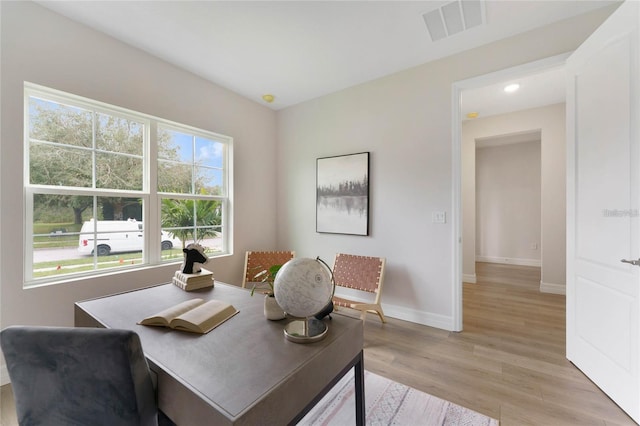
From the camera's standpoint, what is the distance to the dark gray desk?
0.73 m

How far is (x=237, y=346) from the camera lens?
0.99 meters

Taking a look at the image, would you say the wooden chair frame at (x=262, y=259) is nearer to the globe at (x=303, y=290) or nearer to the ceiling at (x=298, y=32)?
the ceiling at (x=298, y=32)

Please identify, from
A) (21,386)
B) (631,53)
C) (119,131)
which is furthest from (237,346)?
(631,53)

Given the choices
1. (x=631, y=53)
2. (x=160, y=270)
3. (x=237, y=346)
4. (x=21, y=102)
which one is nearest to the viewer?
(x=237, y=346)

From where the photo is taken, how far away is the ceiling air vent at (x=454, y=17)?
1.95 m

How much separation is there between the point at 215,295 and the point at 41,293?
1.46 metres

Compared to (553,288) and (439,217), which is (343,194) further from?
(553,288)

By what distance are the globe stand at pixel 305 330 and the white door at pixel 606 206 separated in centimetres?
186

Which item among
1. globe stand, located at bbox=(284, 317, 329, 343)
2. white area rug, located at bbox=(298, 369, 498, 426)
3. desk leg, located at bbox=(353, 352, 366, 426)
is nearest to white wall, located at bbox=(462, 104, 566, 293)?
white area rug, located at bbox=(298, 369, 498, 426)

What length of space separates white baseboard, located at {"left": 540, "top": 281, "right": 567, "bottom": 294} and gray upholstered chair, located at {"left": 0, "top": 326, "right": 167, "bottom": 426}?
4748mm

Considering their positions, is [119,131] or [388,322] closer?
[119,131]

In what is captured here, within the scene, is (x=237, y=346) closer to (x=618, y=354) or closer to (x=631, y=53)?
(x=618, y=354)

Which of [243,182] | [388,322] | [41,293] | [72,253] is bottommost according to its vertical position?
[388,322]

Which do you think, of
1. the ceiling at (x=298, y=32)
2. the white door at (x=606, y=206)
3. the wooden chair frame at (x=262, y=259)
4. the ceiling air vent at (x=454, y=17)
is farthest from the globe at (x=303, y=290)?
the wooden chair frame at (x=262, y=259)
